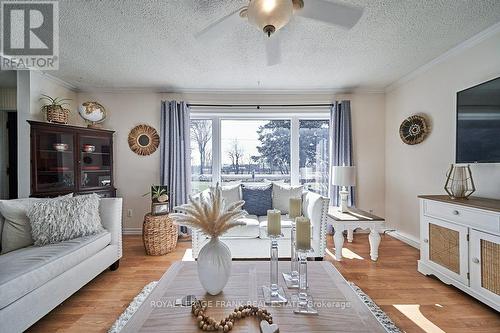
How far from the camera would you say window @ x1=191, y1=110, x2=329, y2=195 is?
4.03 metres

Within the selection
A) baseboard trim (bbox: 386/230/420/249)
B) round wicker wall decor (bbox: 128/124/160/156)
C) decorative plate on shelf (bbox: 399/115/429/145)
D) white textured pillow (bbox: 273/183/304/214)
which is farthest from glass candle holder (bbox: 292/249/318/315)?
round wicker wall decor (bbox: 128/124/160/156)

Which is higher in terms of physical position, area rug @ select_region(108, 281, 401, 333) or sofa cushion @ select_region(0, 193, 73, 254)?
sofa cushion @ select_region(0, 193, 73, 254)

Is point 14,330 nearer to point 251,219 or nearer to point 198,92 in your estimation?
point 251,219

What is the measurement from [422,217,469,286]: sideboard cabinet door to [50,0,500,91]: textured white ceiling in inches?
71.0

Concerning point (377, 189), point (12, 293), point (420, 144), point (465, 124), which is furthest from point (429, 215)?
point (12, 293)

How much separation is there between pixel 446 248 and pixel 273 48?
2.36 m

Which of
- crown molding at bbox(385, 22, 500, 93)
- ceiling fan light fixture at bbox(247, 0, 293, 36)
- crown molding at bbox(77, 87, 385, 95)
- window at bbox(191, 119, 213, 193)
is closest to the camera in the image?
ceiling fan light fixture at bbox(247, 0, 293, 36)

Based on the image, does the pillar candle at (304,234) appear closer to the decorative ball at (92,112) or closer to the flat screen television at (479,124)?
the flat screen television at (479,124)

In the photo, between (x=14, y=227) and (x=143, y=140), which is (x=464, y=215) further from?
(x=143, y=140)

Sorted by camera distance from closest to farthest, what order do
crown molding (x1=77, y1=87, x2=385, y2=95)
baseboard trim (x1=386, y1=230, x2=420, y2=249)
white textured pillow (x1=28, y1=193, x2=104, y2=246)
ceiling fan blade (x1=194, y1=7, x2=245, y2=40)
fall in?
ceiling fan blade (x1=194, y1=7, x2=245, y2=40) → white textured pillow (x1=28, y1=193, x2=104, y2=246) → baseboard trim (x1=386, y1=230, x2=420, y2=249) → crown molding (x1=77, y1=87, x2=385, y2=95)

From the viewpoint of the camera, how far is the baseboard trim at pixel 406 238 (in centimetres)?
317

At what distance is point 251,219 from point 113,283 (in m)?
1.59

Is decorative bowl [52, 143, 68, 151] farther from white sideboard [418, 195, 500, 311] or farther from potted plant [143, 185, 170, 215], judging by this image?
white sideboard [418, 195, 500, 311]

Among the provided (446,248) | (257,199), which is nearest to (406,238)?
(446,248)
